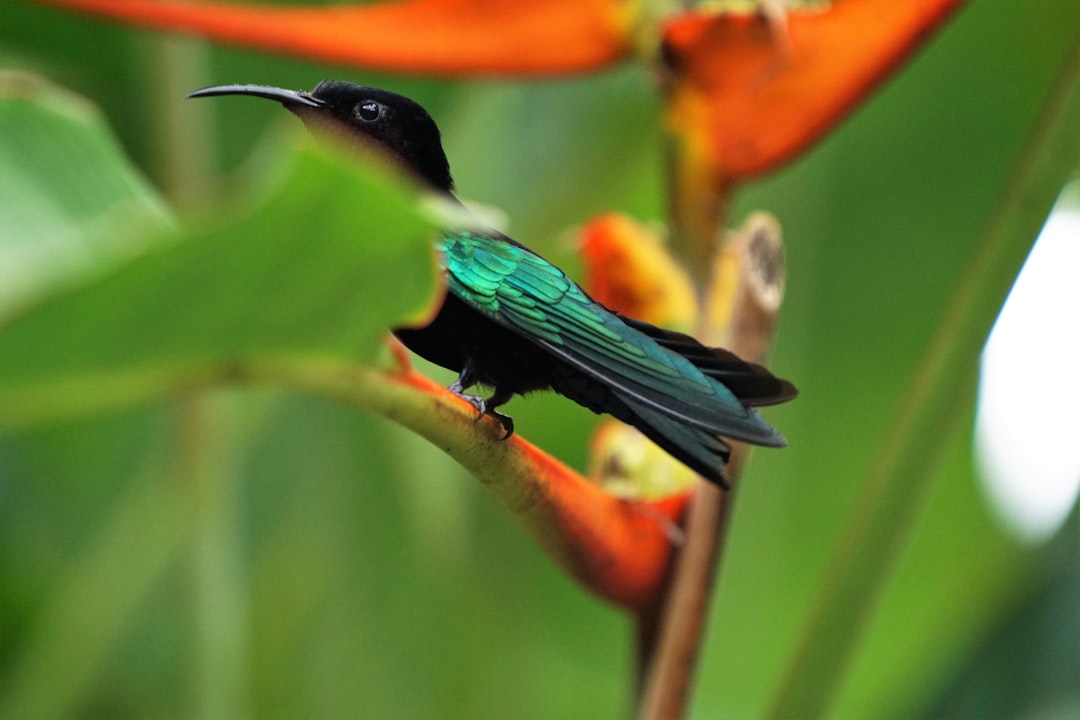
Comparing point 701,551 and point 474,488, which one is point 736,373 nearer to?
point 701,551

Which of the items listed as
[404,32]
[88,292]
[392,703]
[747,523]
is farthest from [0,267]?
[392,703]

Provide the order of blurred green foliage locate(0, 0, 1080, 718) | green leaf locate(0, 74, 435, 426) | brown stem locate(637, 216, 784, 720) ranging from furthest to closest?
blurred green foliage locate(0, 0, 1080, 718) < brown stem locate(637, 216, 784, 720) < green leaf locate(0, 74, 435, 426)

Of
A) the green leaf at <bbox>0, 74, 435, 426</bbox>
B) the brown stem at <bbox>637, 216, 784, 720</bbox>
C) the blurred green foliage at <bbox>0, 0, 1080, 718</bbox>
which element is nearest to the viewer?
the green leaf at <bbox>0, 74, 435, 426</bbox>

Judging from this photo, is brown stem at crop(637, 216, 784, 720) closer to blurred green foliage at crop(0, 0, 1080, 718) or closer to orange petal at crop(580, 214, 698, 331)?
orange petal at crop(580, 214, 698, 331)

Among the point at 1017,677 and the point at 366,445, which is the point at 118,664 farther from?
the point at 1017,677

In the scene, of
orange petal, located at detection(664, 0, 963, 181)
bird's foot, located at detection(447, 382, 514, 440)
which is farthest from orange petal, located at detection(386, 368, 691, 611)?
orange petal, located at detection(664, 0, 963, 181)

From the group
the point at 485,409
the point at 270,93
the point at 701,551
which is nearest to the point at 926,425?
the point at 701,551

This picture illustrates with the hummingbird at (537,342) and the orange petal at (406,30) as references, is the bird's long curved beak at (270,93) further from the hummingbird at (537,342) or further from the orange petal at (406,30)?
the orange petal at (406,30)
